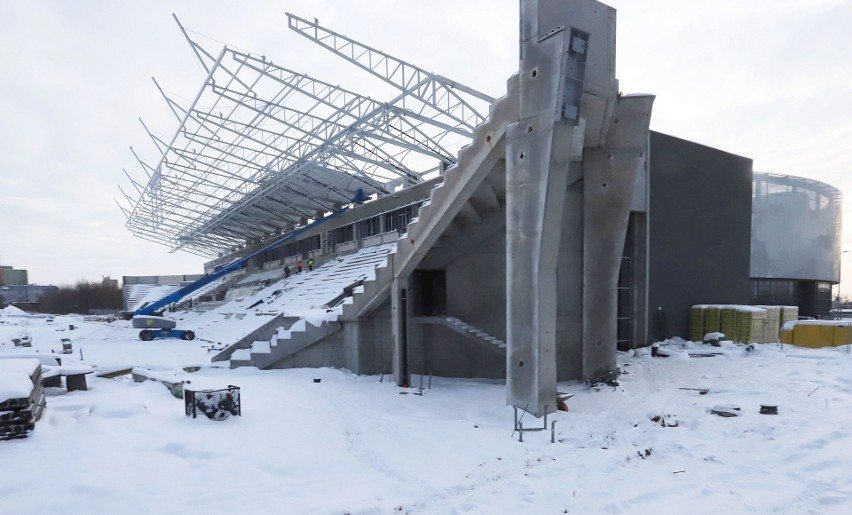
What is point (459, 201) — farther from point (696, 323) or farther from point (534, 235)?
point (696, 323)

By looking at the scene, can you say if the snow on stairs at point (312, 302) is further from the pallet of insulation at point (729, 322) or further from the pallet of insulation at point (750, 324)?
the pallet of insulation at point (750, 324)

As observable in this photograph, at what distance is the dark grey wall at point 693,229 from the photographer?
19.4m

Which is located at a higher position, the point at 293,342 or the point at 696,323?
the point at 293,342

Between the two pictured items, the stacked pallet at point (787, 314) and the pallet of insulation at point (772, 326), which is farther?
the stacked pallet at point (787, 314)

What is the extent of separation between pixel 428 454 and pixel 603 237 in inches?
356

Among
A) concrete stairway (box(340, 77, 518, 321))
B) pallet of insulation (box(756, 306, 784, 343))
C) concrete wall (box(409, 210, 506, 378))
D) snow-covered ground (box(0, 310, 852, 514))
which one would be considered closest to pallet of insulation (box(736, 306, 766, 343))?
pallet of insulation (box(756, 306, 784, 343))

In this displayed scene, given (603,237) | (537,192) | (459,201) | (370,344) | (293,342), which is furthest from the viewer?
(293,342)

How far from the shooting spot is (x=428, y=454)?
721 centimetres

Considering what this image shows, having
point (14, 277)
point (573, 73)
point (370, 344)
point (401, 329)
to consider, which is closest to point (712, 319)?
point (401, 329)

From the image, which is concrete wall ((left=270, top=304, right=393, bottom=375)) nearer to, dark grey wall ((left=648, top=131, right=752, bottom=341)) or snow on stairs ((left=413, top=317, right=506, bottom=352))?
snow on stairs ((left=413, top=317, right=506, bottom=352))

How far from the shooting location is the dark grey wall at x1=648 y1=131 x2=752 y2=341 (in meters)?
19.4

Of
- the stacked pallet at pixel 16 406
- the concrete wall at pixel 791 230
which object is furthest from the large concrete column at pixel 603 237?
the concrete wall at pixel 791 230

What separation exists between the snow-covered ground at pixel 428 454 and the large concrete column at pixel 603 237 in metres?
2.17

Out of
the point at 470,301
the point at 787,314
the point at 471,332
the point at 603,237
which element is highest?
the point at 603,237
